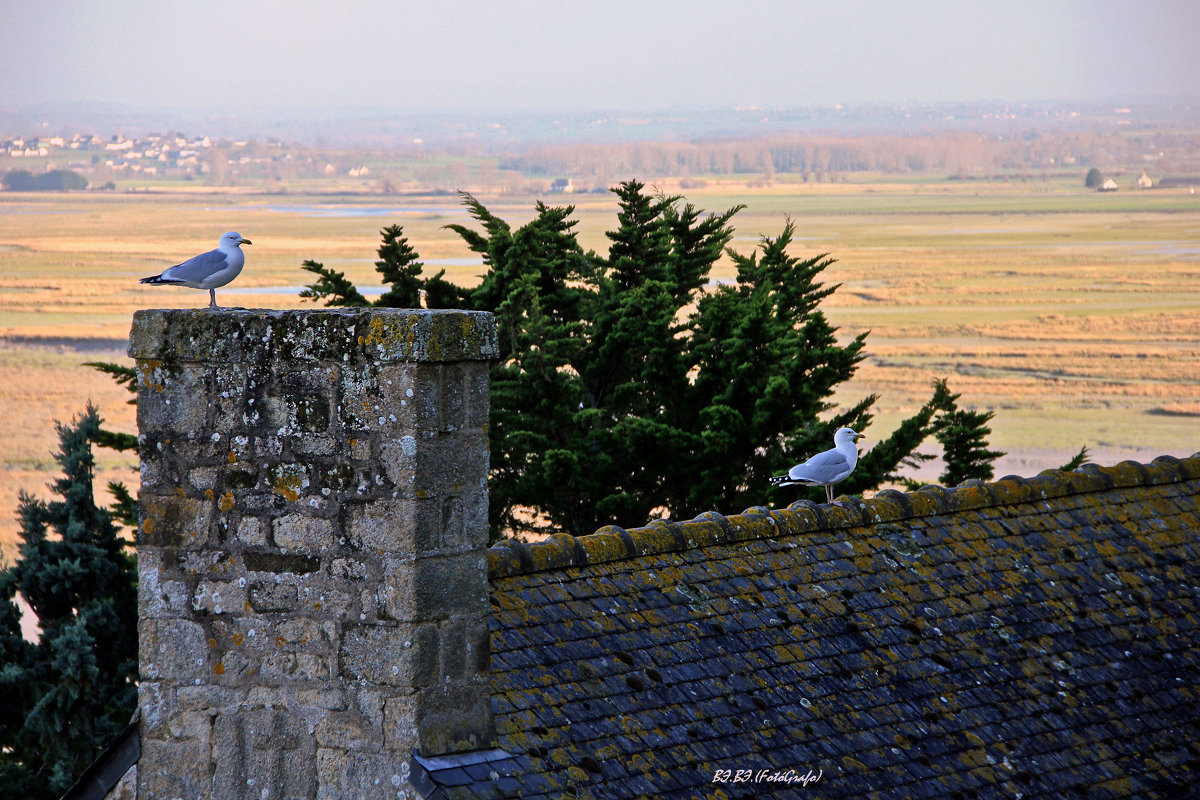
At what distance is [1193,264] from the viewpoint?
82500mm

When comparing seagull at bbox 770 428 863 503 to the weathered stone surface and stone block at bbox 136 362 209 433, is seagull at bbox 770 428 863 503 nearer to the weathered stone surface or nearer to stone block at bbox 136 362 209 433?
the weathered stone surface

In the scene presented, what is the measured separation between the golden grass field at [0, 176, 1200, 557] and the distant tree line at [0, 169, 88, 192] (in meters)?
1.69

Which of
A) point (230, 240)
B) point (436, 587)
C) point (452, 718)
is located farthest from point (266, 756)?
point (230, 240)

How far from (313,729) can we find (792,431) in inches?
645

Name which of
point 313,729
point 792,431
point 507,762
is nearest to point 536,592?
point 507,762

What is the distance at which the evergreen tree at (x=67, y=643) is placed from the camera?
16.4 metres

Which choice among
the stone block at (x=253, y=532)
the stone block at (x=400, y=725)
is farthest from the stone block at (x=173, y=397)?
the stone block at (x=400, y=725)

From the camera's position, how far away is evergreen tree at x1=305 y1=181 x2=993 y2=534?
20.8 meters

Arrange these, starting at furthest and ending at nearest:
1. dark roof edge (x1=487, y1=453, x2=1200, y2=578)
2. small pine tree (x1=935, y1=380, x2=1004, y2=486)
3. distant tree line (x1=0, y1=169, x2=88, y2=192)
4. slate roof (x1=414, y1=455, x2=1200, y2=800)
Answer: distant tree line (x1=0, y1=169, x2=88, y2=192)
small pine tree (x1=935, y1=380, x2=1004, y2=486)
dark roof edge (x1=487, y1=453, x2=1200, y2=578)
slate roof (x1=414, y1=455, x2=1200, y2=800)

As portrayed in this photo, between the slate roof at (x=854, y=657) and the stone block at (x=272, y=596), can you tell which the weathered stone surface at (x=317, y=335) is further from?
the slate roof at (x=854, y=657)

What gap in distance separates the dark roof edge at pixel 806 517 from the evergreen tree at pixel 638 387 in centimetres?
1025

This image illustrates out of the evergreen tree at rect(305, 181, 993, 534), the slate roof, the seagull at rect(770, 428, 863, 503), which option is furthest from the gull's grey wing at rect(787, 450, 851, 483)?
the evergreen tree at rect(305, 181, 993, 534)

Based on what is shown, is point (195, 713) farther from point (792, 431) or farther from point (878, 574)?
point (792, 431)

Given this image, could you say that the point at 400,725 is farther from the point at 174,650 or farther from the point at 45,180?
the point at 45,180
